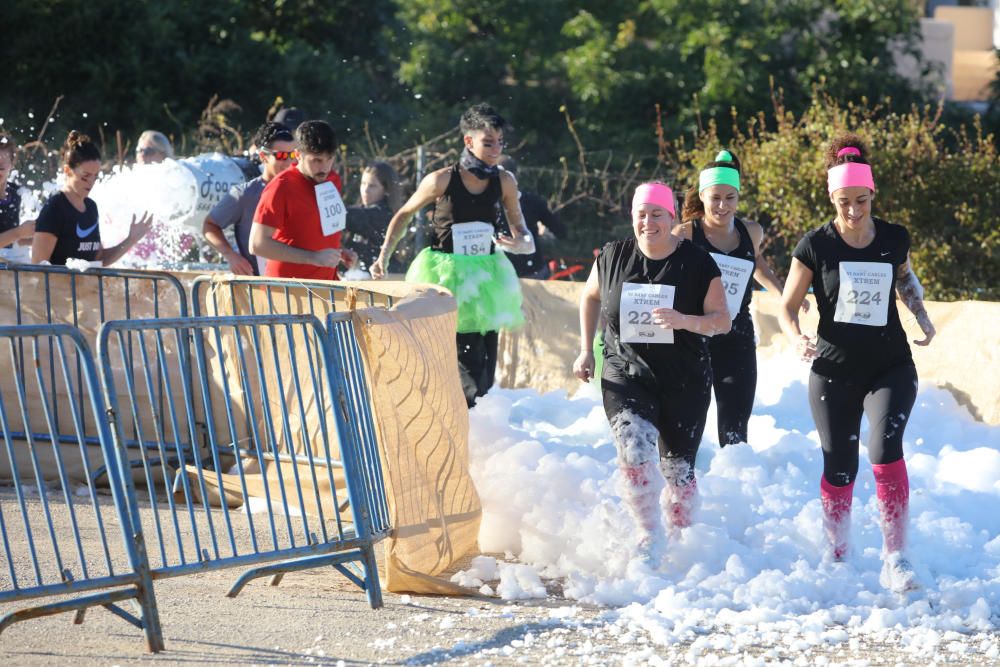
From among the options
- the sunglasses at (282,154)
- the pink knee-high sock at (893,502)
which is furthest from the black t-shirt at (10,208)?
the pink knee-high sock at (893,502)

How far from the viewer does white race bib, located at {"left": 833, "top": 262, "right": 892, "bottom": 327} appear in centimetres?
609

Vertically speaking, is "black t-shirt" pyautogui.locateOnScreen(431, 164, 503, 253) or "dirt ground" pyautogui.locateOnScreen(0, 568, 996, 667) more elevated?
"black t-shirt" pyautogui.locateOnScreen(431, 164, 503, 253)

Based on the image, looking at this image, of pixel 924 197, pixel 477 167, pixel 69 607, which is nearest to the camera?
pixel 69 607

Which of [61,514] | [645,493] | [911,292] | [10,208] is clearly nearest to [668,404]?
[645,493]

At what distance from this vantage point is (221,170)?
1105 centimetres

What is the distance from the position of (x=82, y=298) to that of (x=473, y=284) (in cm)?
230

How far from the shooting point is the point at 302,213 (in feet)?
A: 24.8

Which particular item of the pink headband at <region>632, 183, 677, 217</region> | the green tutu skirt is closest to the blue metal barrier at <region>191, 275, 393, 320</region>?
the green tutu skirt

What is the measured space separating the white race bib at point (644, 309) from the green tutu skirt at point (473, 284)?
85.2 inches

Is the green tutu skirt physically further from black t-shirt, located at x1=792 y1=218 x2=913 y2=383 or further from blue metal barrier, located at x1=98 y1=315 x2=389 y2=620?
black t-shirt, located at x1=792 y1=218 x2=913 y2=383

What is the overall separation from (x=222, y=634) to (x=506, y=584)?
122 centimetres

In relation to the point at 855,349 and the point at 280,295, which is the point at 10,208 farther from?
the point at 855,349

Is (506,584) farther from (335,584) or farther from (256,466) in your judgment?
(256,466)

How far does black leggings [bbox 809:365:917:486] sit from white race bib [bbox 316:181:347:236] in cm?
273
